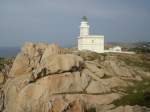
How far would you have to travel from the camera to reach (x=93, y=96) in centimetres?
3928

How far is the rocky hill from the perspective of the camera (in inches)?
1457

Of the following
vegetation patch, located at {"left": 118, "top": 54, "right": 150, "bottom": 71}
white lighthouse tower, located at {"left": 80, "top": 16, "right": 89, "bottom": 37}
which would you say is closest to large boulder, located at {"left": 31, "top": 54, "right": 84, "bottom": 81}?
vegetation patch, located at {"left": 118, "top": 54, "right": 150, "bottom": 71}

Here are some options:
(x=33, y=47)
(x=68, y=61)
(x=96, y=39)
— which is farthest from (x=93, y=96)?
(x=96, y=39)

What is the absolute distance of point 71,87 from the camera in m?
41.6

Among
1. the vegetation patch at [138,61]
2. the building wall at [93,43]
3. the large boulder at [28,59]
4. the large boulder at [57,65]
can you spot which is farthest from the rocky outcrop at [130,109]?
the building wall at [93,43]

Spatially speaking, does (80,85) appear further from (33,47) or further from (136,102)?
(33,47)

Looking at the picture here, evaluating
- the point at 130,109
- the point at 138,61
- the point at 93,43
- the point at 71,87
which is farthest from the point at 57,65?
the point at 93,43

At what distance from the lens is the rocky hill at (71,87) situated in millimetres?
37000

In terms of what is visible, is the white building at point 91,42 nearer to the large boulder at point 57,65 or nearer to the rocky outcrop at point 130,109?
the large boulder at point 57,65

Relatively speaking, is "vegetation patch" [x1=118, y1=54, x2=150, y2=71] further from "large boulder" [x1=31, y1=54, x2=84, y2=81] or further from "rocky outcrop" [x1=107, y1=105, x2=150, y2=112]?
"rocky outcrop" [x1=107, y1=105, x2=150, y2=112]

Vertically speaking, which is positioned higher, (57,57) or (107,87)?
(57,57)

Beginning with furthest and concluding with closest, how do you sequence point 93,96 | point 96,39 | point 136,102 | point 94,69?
point 96,39 < point 94,69 < point 93,96 < point 136,102

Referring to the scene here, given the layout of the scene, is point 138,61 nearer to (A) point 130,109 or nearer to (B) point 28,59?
(B) point 28,59

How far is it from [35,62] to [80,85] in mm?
12510
